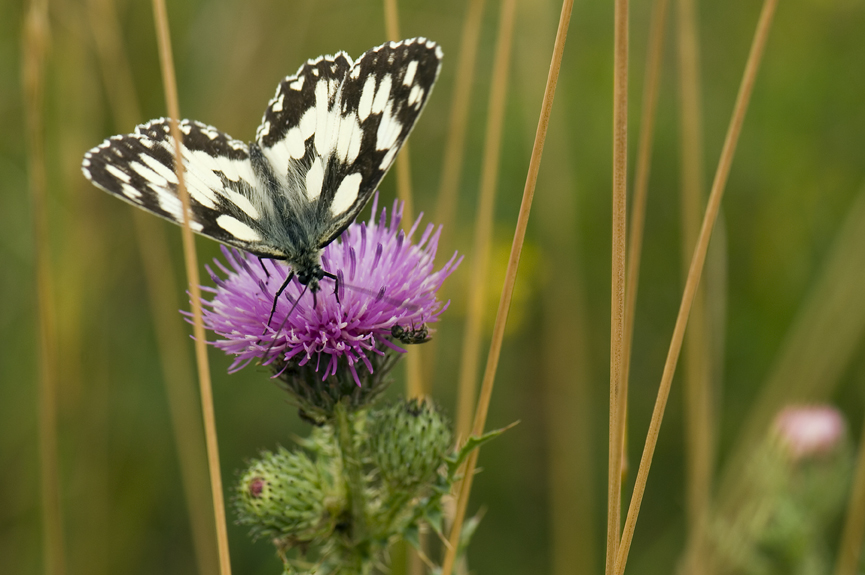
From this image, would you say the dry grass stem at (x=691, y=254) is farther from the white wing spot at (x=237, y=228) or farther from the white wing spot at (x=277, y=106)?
the white wing spot at (x=237, y=228)

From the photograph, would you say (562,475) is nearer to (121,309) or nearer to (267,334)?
(267,334)

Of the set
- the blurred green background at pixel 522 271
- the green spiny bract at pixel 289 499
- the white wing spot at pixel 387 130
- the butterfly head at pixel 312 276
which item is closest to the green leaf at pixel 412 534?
the green spiny bract at pixel 289 499

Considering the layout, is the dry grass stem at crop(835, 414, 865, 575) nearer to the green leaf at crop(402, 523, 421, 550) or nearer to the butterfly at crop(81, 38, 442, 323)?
the green leaf at crop(402, 523, 421, 550)

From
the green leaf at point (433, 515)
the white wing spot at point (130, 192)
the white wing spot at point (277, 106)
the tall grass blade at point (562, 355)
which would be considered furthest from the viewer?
the tall grass blade at point (562, 355)

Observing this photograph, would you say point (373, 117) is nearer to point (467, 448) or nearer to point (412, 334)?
point (412, 334)

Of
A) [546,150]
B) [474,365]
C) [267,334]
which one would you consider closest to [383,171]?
[267,334]

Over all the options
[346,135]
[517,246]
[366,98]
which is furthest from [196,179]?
[517,246]
